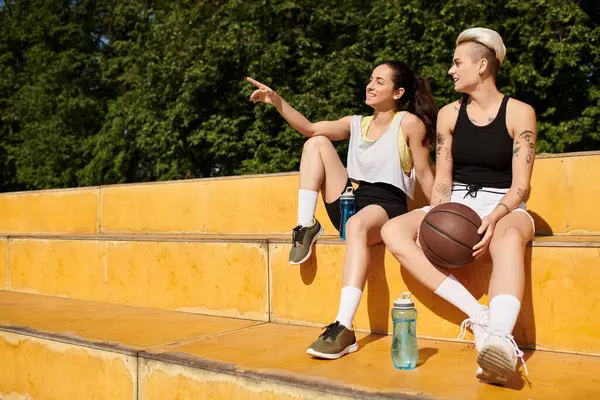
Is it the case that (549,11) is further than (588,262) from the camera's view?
Yes

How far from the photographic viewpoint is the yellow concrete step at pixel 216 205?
12.8ft

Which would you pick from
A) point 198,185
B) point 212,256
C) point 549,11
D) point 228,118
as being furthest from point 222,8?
point 212,256

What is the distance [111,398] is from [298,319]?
1.22 metres

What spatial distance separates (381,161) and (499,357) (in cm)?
156

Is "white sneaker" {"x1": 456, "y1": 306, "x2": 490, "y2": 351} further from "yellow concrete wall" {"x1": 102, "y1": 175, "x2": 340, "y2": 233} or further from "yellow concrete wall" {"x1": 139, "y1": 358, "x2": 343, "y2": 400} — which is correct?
"yellow concrete wall" {"x1": 102, "y1": 175, "x2": 340, "y2": 233}

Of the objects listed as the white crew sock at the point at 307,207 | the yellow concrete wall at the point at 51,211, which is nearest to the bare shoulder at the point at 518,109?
the white crew sock at the point at 307,207

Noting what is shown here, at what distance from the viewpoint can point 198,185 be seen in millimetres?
6172

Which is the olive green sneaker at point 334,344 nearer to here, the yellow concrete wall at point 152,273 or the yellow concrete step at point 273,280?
the yellow concrete step at point 273,280

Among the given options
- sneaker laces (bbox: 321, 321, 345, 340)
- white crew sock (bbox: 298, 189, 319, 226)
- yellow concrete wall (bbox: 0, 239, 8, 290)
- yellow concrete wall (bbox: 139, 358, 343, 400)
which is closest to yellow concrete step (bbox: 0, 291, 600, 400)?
yellow concrete wall (bbox: 139, 358, 343, 400)

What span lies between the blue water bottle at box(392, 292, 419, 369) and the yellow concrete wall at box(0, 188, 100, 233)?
5.27 metres

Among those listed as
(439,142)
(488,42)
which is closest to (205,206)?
(439,142)

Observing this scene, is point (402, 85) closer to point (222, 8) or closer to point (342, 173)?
point (342, 173)

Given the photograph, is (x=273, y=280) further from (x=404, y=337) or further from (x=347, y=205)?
(x=404, y=337)

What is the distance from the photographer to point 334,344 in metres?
2.94
